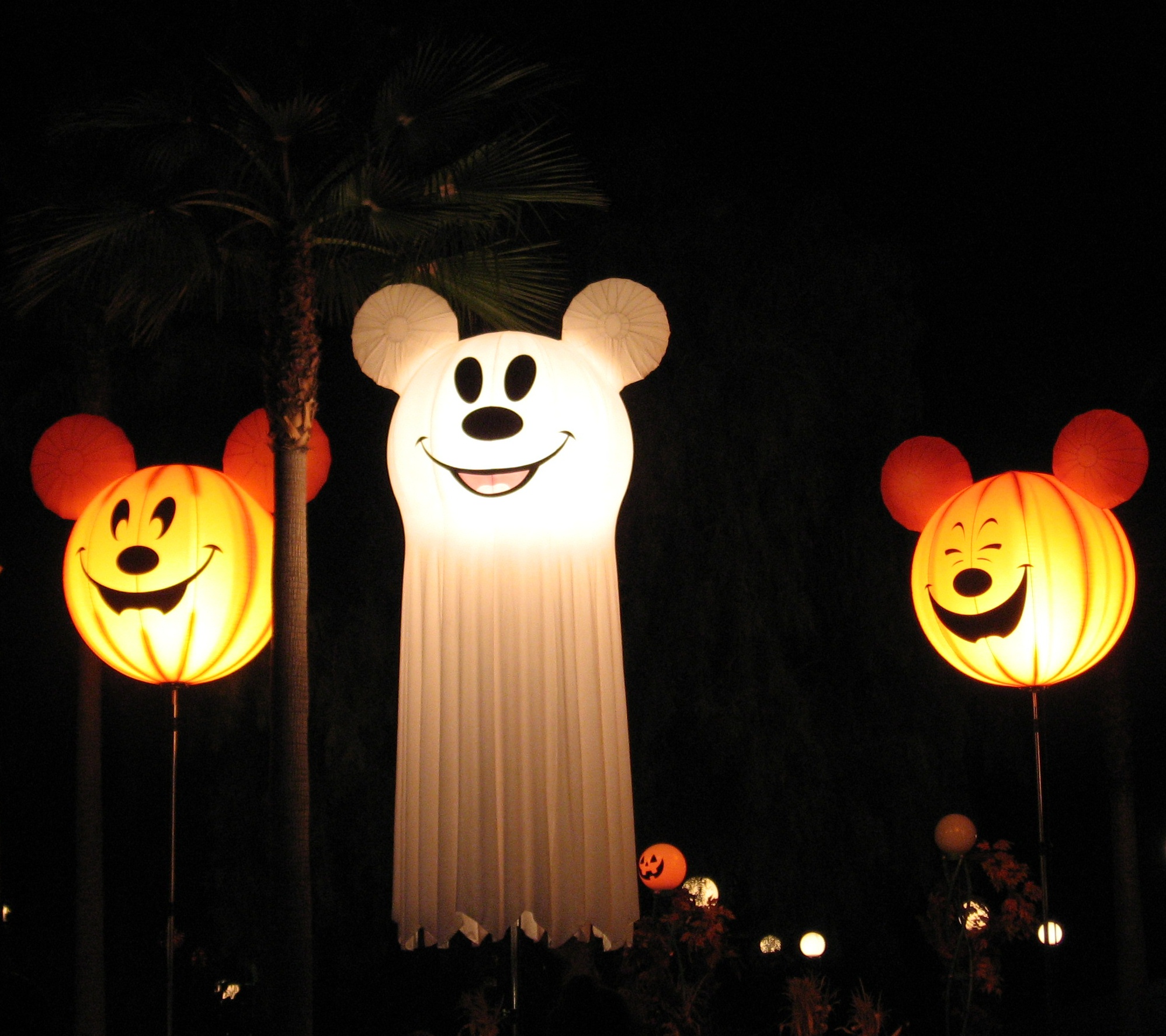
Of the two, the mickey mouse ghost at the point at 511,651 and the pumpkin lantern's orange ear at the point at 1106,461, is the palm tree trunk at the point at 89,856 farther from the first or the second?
the pumpkin lantern's orange ear at the point at 1106,461

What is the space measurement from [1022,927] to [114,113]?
20.5ft

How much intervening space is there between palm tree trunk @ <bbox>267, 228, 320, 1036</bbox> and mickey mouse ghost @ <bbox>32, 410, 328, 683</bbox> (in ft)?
0.60

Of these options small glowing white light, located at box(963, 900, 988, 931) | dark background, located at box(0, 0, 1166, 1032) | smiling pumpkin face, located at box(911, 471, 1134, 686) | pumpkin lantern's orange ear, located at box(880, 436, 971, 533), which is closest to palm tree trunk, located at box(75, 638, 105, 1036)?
dark background, located at box(0, 0, 1166, 1032)

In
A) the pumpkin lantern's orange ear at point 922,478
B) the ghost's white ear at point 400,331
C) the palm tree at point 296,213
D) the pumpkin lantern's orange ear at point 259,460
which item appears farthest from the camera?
the pumpkin lantern's orange ear at point 922,478

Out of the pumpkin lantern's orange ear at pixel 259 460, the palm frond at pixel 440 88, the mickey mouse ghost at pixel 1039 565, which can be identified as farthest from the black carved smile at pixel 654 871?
the palm frond at pixel 440 88

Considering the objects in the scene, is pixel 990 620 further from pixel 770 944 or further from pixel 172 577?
pixel 172 577

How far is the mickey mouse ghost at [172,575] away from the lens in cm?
402

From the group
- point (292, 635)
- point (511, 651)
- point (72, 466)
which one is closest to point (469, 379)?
point (511, 651)

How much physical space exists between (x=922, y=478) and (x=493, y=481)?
7.78 feet

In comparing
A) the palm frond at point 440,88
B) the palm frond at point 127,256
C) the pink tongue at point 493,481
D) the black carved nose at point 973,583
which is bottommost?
the black carved nose at point 973,583

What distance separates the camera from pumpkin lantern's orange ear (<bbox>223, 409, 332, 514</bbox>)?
4.58 meters

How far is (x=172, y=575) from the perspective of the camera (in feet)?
13.2

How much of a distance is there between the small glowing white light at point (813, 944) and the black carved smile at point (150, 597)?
3873 millimetres

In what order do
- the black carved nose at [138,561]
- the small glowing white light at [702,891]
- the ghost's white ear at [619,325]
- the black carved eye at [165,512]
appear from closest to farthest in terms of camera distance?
the ghost's white ear at [619,325] < the black carved nose at [138,561] < the black carved eye at [165,512] < the small glowing white light at [702,891]
